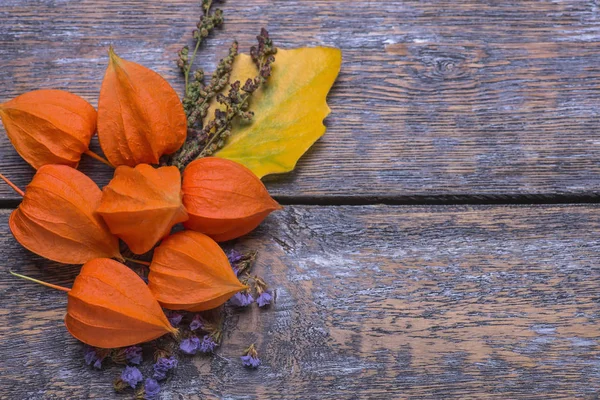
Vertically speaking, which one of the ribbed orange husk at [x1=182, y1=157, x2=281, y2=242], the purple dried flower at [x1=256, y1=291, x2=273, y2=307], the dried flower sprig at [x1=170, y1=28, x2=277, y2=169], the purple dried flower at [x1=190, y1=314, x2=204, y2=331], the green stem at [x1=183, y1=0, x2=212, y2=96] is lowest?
the purple dried flower at [x1=190, y1=314, x2=204, y2=331]

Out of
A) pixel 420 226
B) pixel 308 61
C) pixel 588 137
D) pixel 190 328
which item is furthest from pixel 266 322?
pixel 588 137

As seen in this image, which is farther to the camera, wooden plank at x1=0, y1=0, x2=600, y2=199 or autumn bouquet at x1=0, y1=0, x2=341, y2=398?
wooden plank at x1=0, y1=0, x2=600, y2=199

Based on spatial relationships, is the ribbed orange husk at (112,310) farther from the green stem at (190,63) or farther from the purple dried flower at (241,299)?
the green stem at (190,63)

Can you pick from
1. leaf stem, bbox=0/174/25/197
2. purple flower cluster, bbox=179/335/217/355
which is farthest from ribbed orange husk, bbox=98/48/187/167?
purple flower cluster, bbox=179/335/217/355

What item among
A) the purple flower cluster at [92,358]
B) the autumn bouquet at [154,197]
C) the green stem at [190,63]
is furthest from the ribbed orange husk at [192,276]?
the green stem at [190,63]

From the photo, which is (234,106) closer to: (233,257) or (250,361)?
(233,257)

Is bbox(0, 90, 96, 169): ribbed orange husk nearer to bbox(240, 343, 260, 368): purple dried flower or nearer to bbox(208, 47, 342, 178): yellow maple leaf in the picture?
bbox(208, 47, 342, 178): yellow maple leaf
